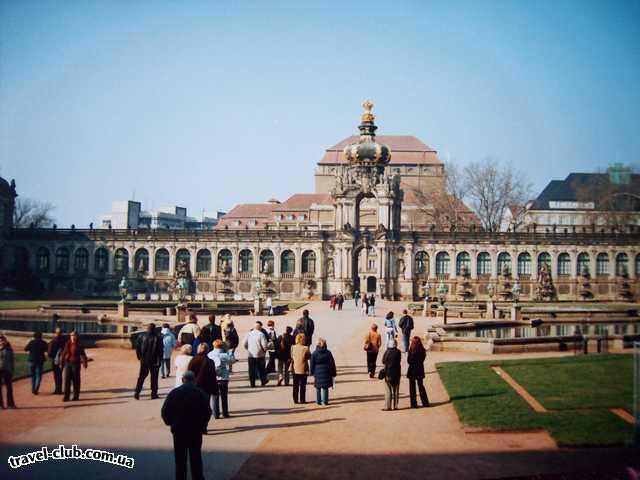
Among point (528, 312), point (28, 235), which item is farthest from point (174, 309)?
point (28, 235)

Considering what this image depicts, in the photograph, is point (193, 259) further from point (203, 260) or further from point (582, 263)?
point (582, 263)

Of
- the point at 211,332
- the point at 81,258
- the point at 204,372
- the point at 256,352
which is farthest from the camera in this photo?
the point at 81,258

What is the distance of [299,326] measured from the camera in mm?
21469

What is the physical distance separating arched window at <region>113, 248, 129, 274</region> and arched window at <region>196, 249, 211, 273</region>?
812cm

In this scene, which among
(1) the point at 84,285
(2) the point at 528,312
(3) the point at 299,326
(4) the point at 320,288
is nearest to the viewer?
(3) the point at 299,326

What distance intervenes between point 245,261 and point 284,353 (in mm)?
54448

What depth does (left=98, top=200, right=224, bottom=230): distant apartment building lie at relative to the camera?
420ft

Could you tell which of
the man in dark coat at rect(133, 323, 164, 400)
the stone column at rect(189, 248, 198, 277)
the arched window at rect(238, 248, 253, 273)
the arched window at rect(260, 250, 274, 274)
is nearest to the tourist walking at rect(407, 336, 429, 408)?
the man in dark coat at rect(133, 323, 164, 400)

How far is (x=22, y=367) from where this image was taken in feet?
68.4

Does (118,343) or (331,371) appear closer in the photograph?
(331,371)

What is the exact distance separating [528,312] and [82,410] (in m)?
34.0

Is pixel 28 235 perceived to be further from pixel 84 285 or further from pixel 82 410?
pixel 82 410

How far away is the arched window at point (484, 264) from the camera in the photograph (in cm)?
7030

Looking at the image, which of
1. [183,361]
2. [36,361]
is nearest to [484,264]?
[36,361]
